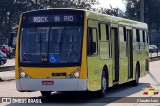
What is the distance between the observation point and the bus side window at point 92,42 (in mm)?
15050

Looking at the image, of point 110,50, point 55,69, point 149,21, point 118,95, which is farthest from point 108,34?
point 149,21

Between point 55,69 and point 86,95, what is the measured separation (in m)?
2.84

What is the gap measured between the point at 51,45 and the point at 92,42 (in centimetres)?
128

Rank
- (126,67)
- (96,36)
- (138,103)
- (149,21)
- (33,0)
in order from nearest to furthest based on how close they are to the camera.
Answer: (138,103)
(96,36)
(126,67)
(33,0)
(149,21)

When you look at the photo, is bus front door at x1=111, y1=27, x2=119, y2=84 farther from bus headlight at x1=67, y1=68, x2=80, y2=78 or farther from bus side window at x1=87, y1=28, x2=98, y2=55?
bus headlight at x1=67, y1=68, x2=80, y2=78

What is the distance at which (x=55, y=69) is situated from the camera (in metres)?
14.8

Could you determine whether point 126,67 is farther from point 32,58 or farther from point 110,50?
point 32,58

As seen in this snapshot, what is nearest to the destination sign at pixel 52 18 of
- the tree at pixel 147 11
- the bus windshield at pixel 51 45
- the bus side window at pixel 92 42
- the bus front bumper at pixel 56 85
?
the bus windshield at pixel 51 45

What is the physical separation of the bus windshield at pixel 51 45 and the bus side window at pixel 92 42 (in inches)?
12.9

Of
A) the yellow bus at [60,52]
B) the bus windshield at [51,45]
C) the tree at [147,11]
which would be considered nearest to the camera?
the yellow bus at [60,52]

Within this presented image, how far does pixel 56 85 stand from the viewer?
1475 cm

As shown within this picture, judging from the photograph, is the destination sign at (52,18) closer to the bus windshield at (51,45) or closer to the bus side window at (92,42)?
the bus windshield at (51,45)

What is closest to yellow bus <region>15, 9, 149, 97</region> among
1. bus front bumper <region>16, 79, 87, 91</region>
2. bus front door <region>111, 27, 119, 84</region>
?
bus front bumper <region>16, 79, 87, 91</region>

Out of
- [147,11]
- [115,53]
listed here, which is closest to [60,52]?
[115,53]
